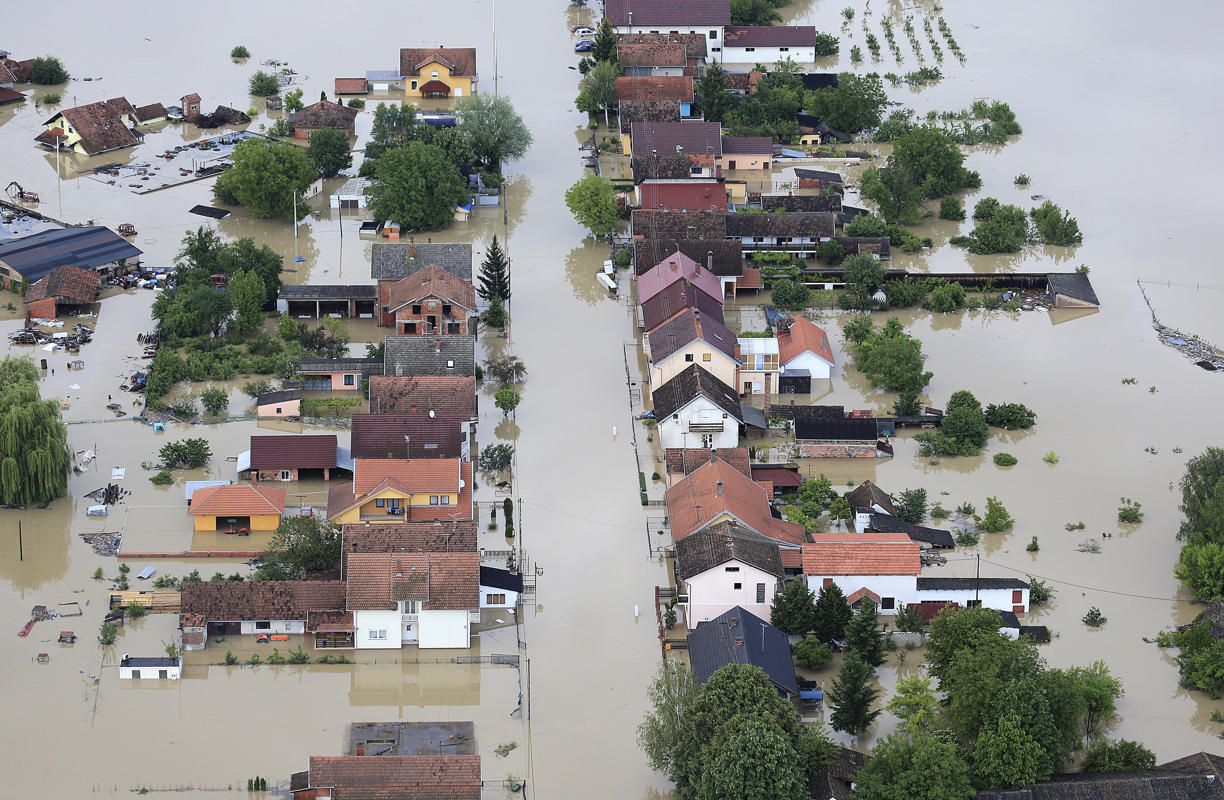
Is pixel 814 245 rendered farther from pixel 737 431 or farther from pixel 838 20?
pixel 838 20

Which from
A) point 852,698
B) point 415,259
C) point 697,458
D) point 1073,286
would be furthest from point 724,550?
point 1073,286

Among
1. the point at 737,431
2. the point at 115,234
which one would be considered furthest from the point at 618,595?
the point at 115,234

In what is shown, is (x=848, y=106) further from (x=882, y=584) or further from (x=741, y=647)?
(x=741, y=647)

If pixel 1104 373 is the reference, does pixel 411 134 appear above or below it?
above

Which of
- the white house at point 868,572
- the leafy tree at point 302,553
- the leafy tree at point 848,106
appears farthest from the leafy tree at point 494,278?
the leafy tree at point 848,106

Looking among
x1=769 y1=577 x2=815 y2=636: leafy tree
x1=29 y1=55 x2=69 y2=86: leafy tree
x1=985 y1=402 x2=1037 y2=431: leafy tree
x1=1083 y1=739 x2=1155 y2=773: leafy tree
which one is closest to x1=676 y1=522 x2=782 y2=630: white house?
x1=769 y1=577 x2=815 y2=636: leafy tree

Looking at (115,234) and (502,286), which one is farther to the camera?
(115,234)

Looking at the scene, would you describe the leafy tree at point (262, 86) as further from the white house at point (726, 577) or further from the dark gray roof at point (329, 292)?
the white house at point (726, 577)

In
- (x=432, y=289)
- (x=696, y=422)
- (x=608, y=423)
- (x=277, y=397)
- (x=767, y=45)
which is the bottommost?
(x=696, y=422)
